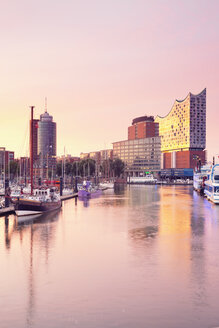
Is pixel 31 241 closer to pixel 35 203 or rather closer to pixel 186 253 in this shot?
pixel 186 253

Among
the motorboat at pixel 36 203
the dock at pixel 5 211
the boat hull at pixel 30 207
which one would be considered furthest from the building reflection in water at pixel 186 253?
the dock at pixel 5 211

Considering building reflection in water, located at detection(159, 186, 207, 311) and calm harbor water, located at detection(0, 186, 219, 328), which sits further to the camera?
building reflection in water, located at detection(159, 186, 207, 311)

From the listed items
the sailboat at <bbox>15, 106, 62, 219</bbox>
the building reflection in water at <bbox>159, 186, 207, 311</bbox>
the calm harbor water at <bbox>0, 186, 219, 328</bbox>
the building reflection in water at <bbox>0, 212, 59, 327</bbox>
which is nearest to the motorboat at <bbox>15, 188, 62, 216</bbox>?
the sailboat at <bbox>15, 106, 62, 219</bbox>

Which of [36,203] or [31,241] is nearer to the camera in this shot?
[31,241]

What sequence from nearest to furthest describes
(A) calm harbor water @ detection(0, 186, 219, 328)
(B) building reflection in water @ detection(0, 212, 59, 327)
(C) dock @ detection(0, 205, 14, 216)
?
(A) calm harbor water @ detection(0, 186, 219, 328)
(B) building reflection in water @ detection(0, 212, 59, 327)
(C) dock @ detection(0, 205, 14, 216)

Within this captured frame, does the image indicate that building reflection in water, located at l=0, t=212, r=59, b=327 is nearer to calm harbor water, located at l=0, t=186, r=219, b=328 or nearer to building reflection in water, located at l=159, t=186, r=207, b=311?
calm harbor water, located at l=0, t=186, r=219, b=328

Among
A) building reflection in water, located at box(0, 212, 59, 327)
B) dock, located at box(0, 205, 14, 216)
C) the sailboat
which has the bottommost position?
building reflection in water, located at box(0, 212, 59, 327)

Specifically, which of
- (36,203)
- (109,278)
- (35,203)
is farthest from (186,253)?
(36,203)

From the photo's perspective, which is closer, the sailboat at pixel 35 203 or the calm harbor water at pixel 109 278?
the calm harbor water at pixel 109 278

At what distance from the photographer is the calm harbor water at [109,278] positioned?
16984 mm

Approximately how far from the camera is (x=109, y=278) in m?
23.4

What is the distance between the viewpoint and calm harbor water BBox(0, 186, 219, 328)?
1698 centimetres

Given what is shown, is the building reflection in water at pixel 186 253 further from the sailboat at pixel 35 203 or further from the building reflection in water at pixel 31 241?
the sailboat at pixel 35 203

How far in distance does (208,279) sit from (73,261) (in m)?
10.6
